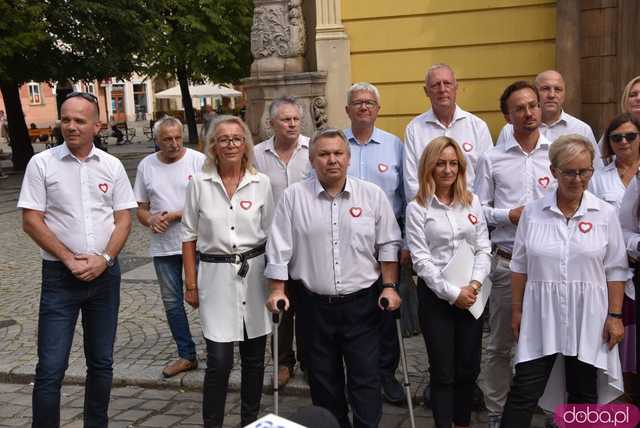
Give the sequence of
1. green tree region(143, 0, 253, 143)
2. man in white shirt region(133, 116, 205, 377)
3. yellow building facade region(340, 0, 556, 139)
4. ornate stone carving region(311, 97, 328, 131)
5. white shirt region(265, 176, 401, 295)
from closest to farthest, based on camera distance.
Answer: white shirt region(265, 176, 401, 295)
man in white shirt region(133, 116, 205, 377)
yellow building facade region(340, 0, 556, 139)
ornate stone carving region(311, 97, 328, 131)
green tree region(143, 0, 253, 143)

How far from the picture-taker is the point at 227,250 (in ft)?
14.9

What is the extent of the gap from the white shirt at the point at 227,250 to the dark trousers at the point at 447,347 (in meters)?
1.01

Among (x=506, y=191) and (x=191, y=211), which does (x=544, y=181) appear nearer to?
(x=506, y=191)

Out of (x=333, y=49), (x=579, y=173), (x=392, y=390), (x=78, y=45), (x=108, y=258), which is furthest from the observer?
(x=78, y=45)

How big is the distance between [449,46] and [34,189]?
607 centimetres

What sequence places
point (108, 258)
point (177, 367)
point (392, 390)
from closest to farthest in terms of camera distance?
point (108, 258) → point (392, 390) → point (177, 367)

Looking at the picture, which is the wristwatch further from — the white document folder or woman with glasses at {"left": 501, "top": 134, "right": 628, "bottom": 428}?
woman with glasses at {"left": 501, "top": 134, "right": 628, "bottom": 428}

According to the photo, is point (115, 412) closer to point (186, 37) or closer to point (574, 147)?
point (574, 147)

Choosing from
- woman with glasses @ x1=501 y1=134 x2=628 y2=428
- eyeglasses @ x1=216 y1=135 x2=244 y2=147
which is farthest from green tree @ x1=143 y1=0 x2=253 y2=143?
woman with glasses @ x1=501 y1=134 x2=628 y2=428

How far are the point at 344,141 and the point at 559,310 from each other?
150 centimetres

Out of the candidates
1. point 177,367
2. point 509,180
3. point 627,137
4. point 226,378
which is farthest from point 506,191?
point 177,367

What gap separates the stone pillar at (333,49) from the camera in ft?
30.5

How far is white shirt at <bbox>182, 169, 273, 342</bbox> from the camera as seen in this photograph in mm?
4543

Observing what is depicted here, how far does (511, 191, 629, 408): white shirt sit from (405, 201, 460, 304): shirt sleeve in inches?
18.9
